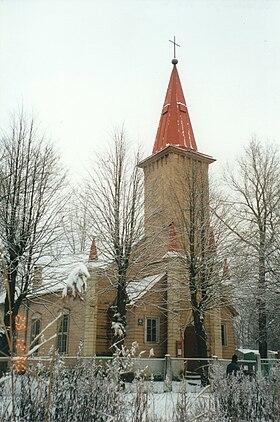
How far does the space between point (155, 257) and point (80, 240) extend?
3.75 metres

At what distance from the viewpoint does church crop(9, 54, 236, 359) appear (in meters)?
18.6

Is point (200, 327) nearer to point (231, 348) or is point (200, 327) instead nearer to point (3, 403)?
point (231, 348)

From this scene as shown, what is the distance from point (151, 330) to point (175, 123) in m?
14.4

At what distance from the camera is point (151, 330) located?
857 inches

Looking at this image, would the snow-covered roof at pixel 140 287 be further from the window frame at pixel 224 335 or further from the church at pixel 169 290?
the window frame at pixel 224 335

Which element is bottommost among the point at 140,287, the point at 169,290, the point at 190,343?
the point at 190,343

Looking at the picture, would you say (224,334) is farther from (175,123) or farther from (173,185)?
(175,123)

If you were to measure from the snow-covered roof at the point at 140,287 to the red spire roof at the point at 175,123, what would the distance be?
992 cm

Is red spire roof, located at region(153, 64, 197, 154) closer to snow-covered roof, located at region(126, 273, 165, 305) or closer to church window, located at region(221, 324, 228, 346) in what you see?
snow-covered roof, located at region(126, 273, 165, 305)

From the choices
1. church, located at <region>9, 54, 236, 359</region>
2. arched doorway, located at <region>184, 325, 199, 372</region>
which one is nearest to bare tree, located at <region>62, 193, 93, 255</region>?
church, located at <region>9, 54, 236, 359</region>

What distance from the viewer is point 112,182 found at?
63.1ft

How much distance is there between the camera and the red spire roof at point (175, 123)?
93.6 feet

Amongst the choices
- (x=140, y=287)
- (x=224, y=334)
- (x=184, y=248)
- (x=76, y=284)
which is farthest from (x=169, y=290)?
(x=76, y=284)

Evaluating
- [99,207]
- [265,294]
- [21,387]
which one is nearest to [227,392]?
[21,387]
